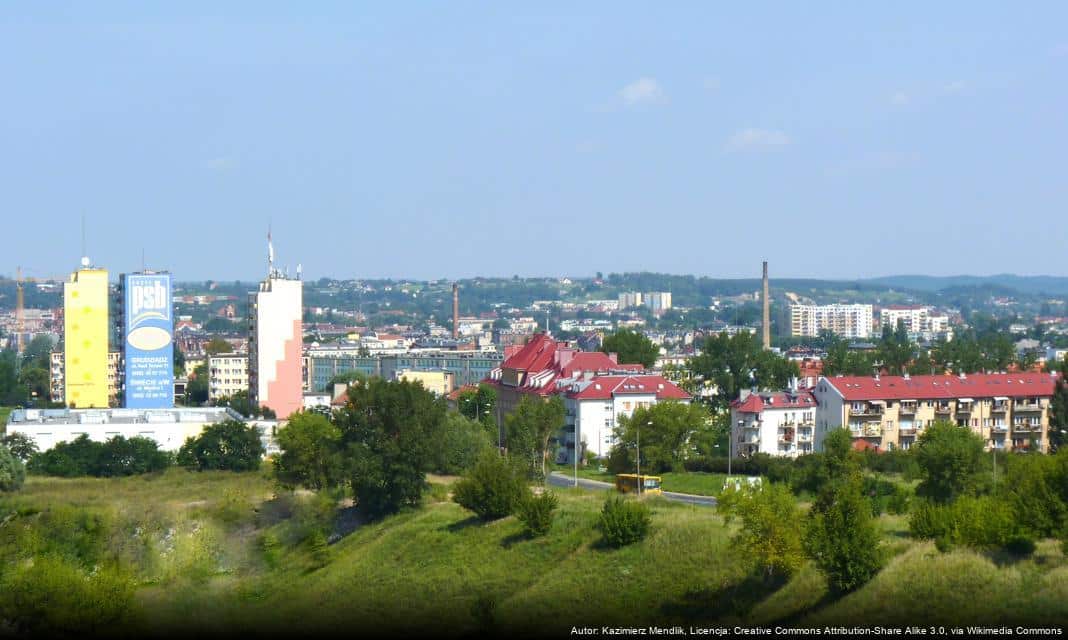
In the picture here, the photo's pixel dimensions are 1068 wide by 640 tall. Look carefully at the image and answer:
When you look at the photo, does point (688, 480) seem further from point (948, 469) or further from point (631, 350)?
point (631, 350)

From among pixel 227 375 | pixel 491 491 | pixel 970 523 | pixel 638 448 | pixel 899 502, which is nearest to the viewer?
pixel 970 523

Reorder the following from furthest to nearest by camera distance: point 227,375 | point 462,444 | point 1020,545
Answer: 1. point 227,375
2. point 462,444
3. point 1020,545

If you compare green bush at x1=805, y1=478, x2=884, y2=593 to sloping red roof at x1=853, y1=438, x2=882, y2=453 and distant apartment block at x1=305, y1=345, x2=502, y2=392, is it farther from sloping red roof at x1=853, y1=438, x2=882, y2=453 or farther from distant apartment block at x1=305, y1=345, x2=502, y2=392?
distant apartment block at x1=305, y1=345, x2=502, y2=392

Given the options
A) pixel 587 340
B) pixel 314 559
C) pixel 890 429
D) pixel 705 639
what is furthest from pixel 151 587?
pixel 587 340

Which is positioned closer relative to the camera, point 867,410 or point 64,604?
point 64,604

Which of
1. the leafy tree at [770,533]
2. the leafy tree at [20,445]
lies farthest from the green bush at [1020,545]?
the leafy tree at [20,445]

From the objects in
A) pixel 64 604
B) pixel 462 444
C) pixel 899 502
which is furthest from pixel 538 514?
pixel 462 444

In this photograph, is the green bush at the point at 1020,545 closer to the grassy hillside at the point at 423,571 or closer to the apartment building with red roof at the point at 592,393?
the grassy hillside at the point at 423,571
